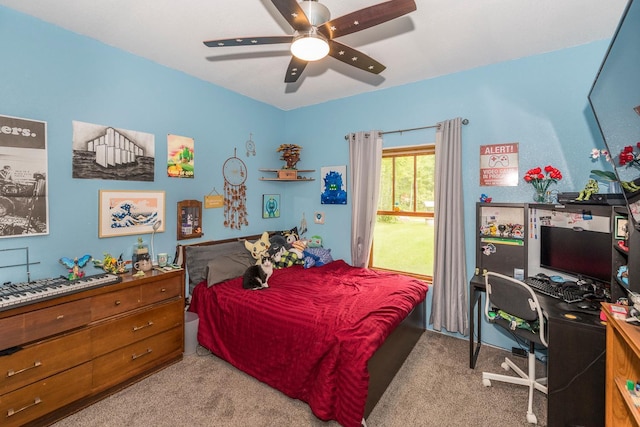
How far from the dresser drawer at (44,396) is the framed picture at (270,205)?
2428mm

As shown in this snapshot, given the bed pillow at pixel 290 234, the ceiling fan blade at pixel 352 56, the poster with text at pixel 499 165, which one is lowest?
the bed pillow at pixel 290 234

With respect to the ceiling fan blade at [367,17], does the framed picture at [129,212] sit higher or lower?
lower

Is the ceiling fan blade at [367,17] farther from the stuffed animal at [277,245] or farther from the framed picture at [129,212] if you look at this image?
the stuffed animal at [277,245]

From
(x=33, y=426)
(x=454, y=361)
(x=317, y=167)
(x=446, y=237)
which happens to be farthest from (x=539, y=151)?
(x=33, y=426)

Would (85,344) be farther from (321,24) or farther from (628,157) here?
(628,157)

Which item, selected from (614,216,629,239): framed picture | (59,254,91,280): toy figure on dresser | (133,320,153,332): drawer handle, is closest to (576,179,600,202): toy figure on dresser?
(614,216,629,239): framed picture

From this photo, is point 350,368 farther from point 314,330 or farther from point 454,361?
point 454,361

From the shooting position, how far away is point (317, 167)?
4.00 m

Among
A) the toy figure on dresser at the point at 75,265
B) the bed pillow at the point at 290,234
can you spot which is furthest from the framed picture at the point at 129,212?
the bed pillow at the point at 290,234

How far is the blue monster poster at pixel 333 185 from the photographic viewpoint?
12.3 feet

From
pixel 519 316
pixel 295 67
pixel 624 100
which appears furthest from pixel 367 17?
pixel 519 316

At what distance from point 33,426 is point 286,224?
10.0 feet

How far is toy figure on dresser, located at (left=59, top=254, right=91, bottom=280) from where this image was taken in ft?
7.07

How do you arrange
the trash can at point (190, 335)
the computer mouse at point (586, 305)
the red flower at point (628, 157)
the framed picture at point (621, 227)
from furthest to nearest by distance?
the trash can at point (190, 335)
the computer mouse at point (586, 305)
the framed picture at point (621, 227)
the red flower at point (628, 157)
